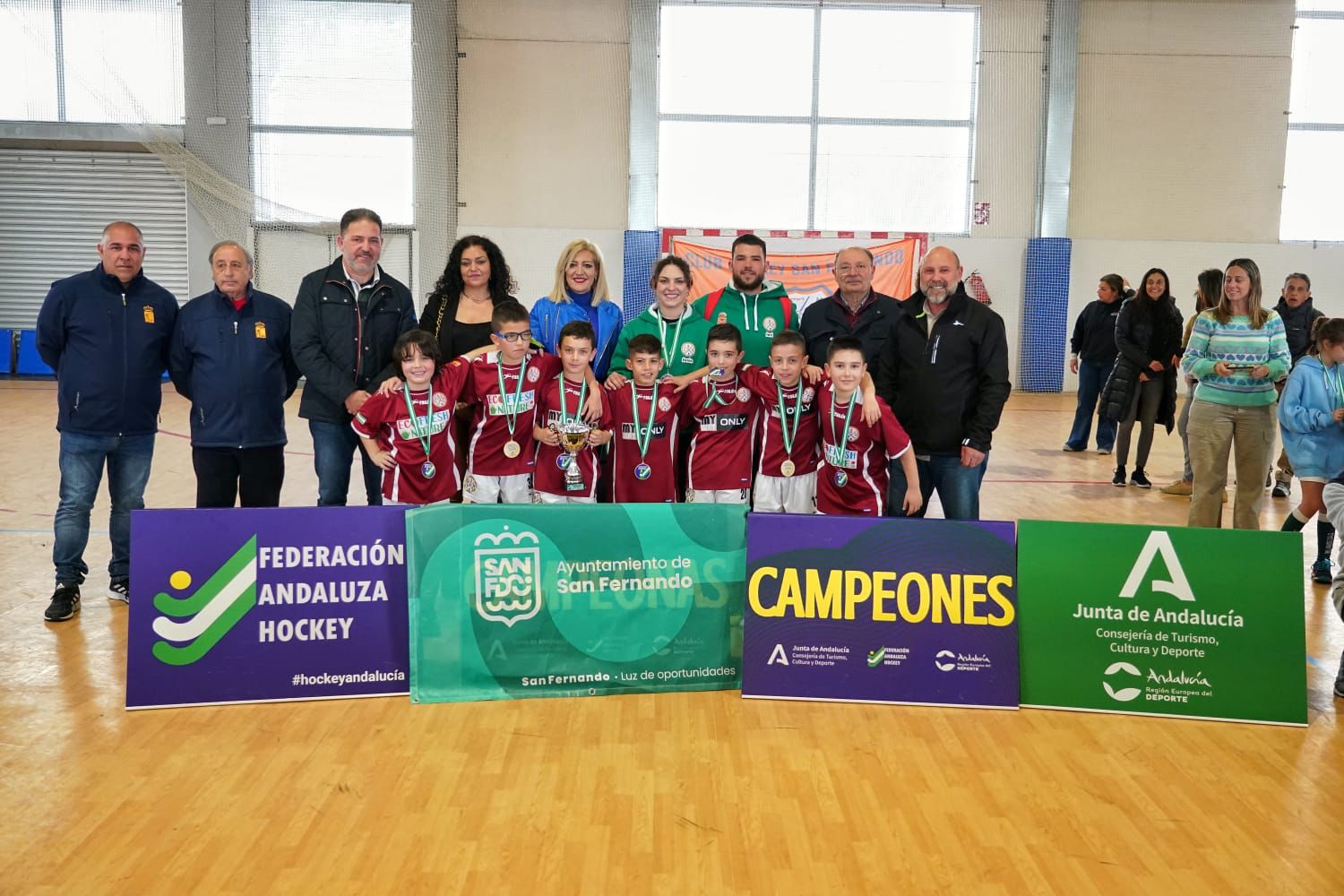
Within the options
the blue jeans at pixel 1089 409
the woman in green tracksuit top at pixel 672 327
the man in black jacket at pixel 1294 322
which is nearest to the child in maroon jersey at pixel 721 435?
the woman in green tracksuit top at pixel 672 327

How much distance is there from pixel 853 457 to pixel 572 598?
1.62 meters

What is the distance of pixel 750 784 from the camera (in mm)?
3719

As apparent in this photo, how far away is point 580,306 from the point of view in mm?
5656

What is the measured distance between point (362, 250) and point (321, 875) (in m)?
3.20

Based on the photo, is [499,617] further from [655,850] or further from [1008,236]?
[1008,236]

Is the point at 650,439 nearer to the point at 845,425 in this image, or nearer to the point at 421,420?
the point at 845,425

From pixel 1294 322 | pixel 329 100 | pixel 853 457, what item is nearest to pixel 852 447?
pixel 853 457

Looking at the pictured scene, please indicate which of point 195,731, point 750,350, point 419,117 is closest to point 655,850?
point 195,731

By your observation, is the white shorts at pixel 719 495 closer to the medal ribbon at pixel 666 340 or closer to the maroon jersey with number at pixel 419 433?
the medal ribbon at pixel 666 340

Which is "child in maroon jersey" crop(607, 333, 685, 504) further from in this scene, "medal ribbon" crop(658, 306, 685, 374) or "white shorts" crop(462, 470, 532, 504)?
"white shorts" crop(462, 470, 532, 504)

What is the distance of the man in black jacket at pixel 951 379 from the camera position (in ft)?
17.4

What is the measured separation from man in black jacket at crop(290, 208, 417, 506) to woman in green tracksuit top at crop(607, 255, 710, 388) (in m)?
1.11

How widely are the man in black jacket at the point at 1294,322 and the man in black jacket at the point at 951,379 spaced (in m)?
5.54

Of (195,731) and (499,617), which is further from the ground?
(499,617)
